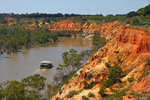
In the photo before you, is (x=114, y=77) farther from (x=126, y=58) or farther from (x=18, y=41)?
(x=18, y=41)

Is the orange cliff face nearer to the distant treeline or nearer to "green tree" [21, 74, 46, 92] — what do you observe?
"green tree" [21, 74, 46, 92]

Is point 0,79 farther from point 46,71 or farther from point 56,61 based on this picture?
point 56,61

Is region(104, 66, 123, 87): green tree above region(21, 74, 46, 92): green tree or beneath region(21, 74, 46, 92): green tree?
above

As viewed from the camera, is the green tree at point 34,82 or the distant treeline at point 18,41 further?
the distant treeline at point 18,41

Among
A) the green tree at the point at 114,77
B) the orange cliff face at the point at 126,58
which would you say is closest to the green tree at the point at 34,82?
the orange cliff face at the point at 126,58

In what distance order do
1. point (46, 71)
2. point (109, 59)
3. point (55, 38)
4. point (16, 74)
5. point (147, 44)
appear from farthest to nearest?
point (55, 38)
point (46, 71)
point (16, 74)
point (109, 59)
point (147, 44)

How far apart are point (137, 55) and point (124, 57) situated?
2.55 metres

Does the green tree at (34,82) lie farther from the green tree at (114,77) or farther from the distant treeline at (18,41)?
the distant treeline at (18,41)

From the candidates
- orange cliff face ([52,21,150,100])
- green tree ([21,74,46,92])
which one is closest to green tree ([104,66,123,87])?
orange cliff face ([52,21,150,100])

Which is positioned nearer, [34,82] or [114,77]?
[114,77]

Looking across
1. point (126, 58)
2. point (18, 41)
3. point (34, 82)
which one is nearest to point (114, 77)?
point (126, 58)

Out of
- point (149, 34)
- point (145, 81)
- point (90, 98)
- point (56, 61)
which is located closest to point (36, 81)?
point (90, 98)

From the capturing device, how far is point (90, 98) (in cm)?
1736

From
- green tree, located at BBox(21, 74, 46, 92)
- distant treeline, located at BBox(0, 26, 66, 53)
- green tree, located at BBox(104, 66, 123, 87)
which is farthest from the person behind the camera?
distant treeline, located at BBox(0, 26, 66, 53)
